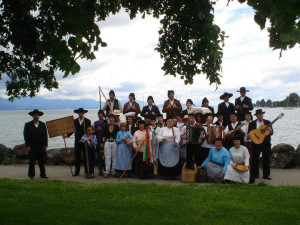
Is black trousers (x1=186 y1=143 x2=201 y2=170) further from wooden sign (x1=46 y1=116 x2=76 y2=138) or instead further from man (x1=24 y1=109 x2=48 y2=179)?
man (x1=24 y1=109 x2=48 y2=179)

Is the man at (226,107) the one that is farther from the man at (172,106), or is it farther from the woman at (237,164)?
the woman at (237,164)

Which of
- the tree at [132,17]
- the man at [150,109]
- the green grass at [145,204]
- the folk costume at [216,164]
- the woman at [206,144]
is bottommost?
the green grass at [145,204]

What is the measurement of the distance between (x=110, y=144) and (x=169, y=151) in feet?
6.03

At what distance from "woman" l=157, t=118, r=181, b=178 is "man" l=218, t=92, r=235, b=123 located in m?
1.76

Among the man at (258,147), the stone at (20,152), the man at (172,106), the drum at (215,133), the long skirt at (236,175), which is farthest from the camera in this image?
the stone at (20,152)

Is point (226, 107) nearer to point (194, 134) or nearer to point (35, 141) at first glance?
point (194, 134)

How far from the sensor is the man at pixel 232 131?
34.9 feet

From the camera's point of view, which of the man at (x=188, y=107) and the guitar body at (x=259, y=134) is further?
the man at (x=188, y=107)

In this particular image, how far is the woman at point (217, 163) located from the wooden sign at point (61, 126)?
4.04m

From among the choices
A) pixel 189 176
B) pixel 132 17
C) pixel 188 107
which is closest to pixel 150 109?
pixel 188 107

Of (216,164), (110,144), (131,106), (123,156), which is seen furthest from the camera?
(131,106)

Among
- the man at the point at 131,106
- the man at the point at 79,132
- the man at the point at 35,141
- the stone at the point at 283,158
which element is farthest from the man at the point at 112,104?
the stone at the point at 283,158

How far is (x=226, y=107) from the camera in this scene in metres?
11.7

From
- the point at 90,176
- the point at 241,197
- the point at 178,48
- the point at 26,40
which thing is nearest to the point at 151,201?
the point at 241,197
